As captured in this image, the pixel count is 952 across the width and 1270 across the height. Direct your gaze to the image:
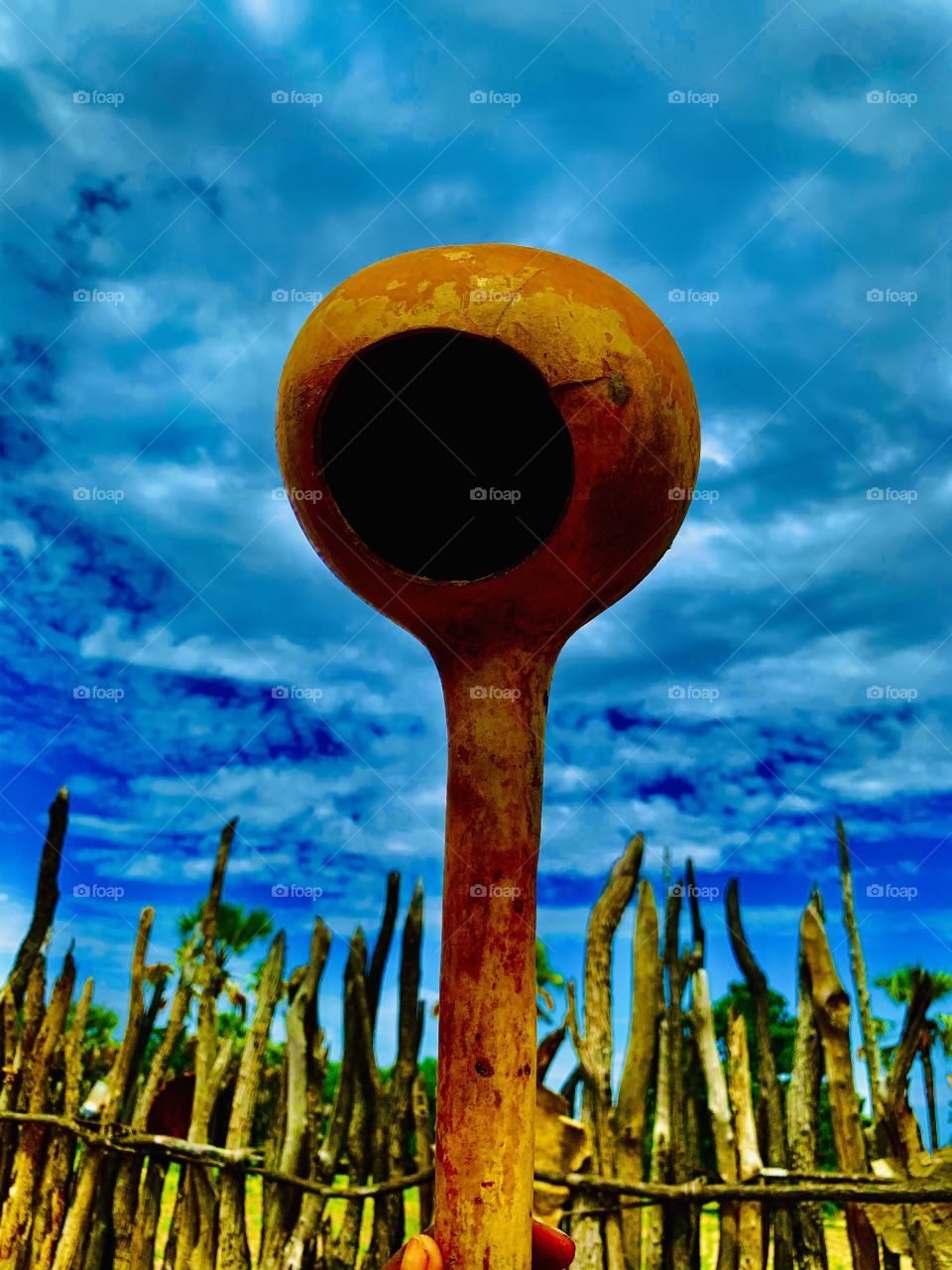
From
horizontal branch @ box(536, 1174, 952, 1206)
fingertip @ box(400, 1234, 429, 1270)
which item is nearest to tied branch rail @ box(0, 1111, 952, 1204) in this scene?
horizontal branch @ box(536, 1174, 952, 1206)

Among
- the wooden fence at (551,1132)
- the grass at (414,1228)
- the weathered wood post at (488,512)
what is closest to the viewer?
the weathered wood post at (488,512)

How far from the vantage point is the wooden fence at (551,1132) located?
11.1 feet

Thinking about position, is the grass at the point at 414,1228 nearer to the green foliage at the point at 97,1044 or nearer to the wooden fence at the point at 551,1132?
the green foliage at the point at 97,1044

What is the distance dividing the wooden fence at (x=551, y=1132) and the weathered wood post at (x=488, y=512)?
165cm

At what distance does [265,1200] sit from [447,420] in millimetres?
3240

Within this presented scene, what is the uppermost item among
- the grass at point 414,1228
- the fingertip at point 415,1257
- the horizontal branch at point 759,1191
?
the horizontal branch at point 759,1191

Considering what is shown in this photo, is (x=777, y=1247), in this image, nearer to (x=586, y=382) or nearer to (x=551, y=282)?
(x=586, y=382)

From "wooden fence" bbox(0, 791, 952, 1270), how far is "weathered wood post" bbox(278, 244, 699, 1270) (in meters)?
1.65

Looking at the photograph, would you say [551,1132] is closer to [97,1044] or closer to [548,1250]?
[548,1250]

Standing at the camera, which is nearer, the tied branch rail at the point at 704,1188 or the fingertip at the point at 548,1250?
the fingertip at the point at 548,1250

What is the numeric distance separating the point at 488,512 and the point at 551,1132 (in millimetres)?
2538

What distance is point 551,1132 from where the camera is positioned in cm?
363

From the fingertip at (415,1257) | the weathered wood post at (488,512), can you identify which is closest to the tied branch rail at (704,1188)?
the weathered wood post at (488,512)

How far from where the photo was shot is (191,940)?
4.62 meters
